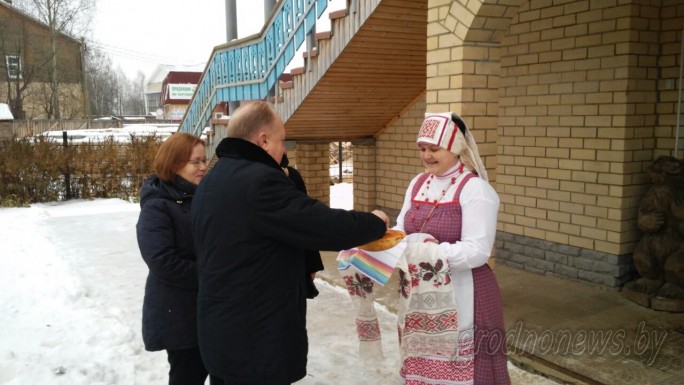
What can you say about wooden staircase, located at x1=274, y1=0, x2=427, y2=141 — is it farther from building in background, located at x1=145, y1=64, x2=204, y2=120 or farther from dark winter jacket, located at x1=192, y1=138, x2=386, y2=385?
building in background, located at x1=145, y1=64, x2=204, y2=120

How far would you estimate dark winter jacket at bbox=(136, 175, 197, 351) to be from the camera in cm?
255

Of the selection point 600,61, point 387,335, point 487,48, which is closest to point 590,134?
point 600,61

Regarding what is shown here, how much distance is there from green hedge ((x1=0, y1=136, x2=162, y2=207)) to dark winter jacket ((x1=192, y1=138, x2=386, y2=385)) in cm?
1018

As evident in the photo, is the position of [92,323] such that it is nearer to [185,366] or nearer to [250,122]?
[185,366]

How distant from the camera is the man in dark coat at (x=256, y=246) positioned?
1966 mm

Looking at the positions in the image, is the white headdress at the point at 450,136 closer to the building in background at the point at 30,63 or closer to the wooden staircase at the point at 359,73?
the wooden staircase at the point at 359,73

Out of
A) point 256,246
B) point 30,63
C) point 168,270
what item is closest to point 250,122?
point 256,246

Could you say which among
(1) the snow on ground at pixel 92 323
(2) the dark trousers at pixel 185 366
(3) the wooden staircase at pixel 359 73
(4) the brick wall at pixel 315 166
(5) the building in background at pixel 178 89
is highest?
(5) the building in background at pixel 178 89

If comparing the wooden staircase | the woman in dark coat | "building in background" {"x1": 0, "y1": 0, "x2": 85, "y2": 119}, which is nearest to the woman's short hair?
the woman in dark coat

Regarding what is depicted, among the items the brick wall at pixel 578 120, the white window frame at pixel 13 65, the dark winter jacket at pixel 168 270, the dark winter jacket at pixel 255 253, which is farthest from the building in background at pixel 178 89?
the dark winter jacket at pixel 255 253

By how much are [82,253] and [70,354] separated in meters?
3.63

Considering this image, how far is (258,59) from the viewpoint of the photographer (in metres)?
6.99

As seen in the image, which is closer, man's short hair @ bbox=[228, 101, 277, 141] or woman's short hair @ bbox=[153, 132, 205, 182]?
man's short hair @ bbox=[228, 101, 277, 141]

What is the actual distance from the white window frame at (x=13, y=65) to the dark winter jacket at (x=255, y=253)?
105 feet
